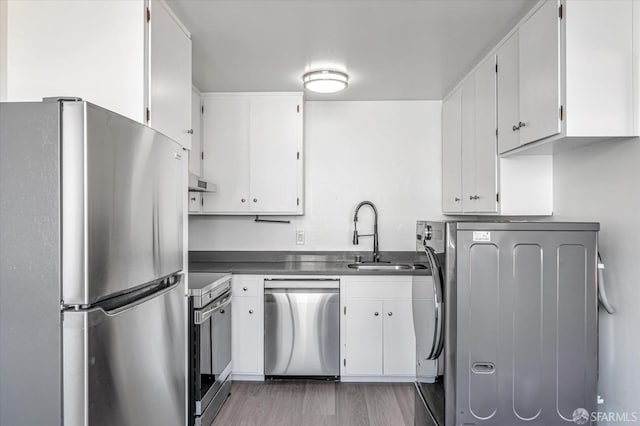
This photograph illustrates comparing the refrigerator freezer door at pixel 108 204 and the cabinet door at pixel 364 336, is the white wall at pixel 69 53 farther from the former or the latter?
the cabinet door at pixel 364 336

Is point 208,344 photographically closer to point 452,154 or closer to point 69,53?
point 69,53

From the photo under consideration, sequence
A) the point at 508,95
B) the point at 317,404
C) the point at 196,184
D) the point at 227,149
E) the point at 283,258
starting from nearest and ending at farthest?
1. the point at 508,95
2. the point at 196,184
3. the point at 317,404
4. the point at 227,149
5. the point at 283,258

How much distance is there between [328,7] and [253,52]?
2.41 ft

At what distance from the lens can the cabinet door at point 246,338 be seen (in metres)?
3.08

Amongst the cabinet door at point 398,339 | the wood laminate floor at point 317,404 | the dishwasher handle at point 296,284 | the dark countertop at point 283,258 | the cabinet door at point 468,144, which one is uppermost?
the cabinet door at point 468,144

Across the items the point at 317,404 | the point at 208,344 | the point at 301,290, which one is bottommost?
the point at 317,404

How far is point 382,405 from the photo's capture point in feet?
9.09

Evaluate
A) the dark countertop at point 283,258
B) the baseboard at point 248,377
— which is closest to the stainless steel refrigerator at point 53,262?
the baseboard at point 248,377

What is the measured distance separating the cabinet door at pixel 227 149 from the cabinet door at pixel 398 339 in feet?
4.82

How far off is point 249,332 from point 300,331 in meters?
0.39

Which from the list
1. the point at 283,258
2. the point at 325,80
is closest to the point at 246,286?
the point at 283,258

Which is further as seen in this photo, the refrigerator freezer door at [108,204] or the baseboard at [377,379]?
the baseboard at [377,379]

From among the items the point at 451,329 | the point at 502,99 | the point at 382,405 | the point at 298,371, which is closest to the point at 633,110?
the point at 502,99

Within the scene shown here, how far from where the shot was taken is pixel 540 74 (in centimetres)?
186
